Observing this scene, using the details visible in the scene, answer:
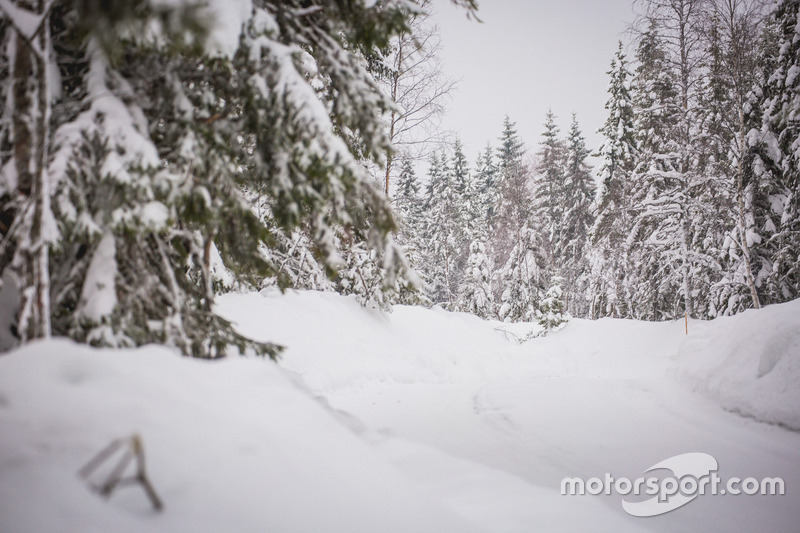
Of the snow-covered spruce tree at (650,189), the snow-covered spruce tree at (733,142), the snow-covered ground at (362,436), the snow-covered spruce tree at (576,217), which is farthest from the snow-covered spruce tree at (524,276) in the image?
the snow-covered ground at (362,436)

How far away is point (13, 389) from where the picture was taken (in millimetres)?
1840

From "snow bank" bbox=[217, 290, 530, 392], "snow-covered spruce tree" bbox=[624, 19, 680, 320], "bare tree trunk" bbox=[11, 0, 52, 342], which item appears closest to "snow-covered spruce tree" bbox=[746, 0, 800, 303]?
"snow-covered spruce tree" bbox=[624, 19, 680, 320]

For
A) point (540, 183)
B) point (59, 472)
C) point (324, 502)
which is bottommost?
point (324, 502)

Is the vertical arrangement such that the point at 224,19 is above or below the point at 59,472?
above

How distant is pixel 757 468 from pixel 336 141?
19.2 ft

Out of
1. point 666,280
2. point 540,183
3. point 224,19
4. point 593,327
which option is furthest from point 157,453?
point 540,183

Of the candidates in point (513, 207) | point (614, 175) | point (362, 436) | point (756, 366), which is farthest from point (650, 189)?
point (362, 436)

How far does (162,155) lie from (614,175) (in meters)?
22.7

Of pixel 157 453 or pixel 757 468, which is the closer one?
pixel 157 453

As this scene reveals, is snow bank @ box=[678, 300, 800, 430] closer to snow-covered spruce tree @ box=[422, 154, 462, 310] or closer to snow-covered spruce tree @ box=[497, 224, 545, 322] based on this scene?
snow-covered spruce tree @ box=[497, 224, 545, 322]

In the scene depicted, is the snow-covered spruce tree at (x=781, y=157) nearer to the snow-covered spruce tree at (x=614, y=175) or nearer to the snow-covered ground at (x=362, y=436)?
the snow-covered ground at (x=362, y=436)

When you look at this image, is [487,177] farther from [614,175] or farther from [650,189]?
[650,189]

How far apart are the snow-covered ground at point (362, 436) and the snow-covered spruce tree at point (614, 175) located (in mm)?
12462

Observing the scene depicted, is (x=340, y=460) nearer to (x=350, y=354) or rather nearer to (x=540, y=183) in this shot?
(x=350, y=354)
